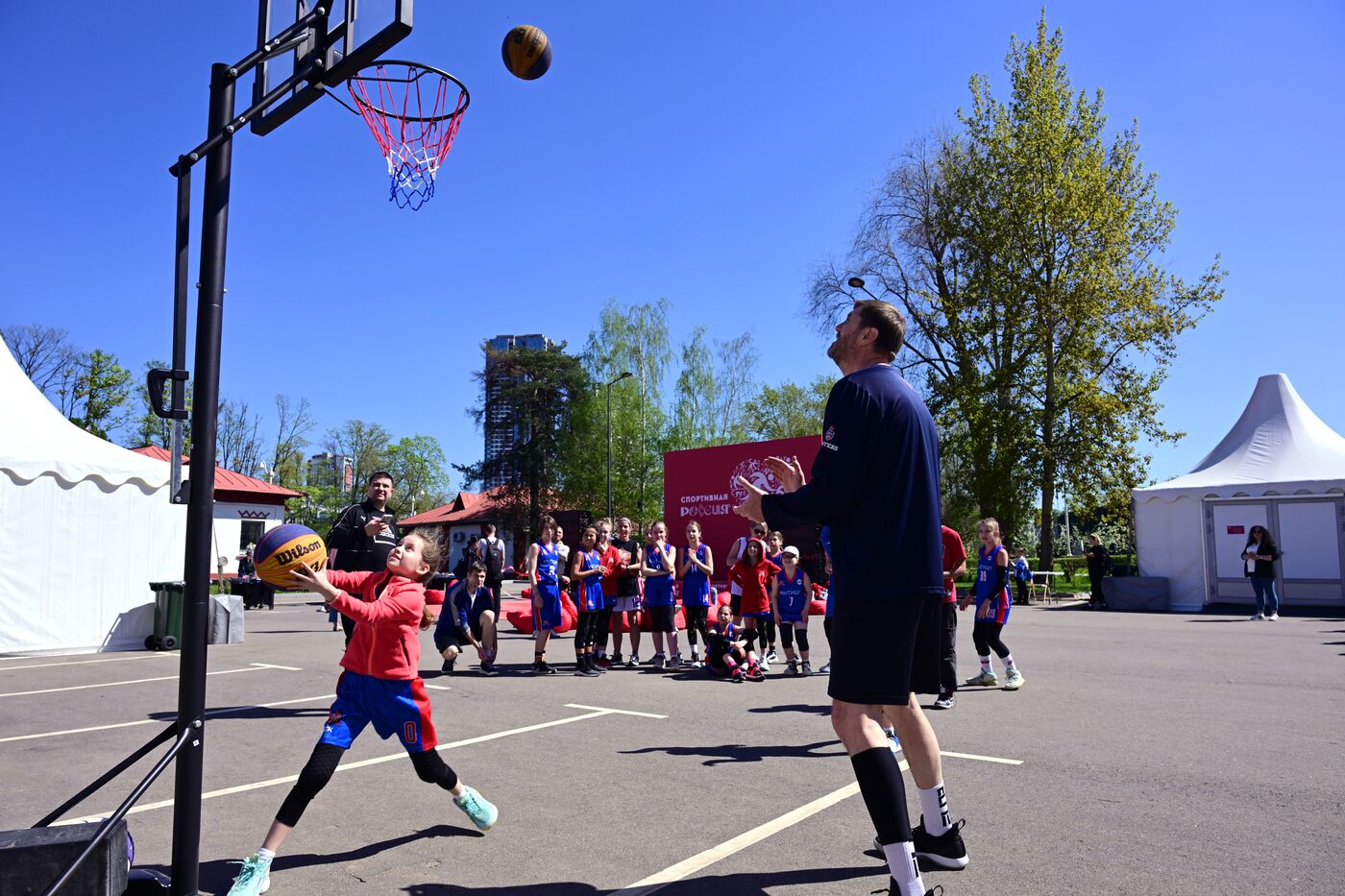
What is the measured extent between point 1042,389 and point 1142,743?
26.1 m

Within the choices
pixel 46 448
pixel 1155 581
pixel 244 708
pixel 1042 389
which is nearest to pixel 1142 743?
pixel 244 708

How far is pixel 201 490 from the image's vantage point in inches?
Result: 130

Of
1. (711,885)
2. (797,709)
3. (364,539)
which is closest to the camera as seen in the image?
(711,885)

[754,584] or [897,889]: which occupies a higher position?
[754,584]

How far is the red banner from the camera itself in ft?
90.3

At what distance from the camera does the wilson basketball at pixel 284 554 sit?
3820 mm

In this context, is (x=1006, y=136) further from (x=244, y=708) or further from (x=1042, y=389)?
(x=244, y=708)

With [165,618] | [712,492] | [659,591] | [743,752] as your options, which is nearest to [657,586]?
[659,591]

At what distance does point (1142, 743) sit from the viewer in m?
6.59

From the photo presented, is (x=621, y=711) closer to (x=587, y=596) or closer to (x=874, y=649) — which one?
(x=587, y=596)

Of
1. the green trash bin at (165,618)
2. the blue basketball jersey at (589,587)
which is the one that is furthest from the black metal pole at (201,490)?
the green trash bin at (165,618)

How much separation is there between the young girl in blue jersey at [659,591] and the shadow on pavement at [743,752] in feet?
18.0

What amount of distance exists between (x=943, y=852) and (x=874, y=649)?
1.26 meters

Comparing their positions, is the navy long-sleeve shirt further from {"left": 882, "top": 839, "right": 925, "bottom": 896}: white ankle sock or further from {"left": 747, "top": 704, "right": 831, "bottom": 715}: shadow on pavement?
{"left": 747, "top": 704, "right": 831, "bottom": 715}: shadow on pavement
